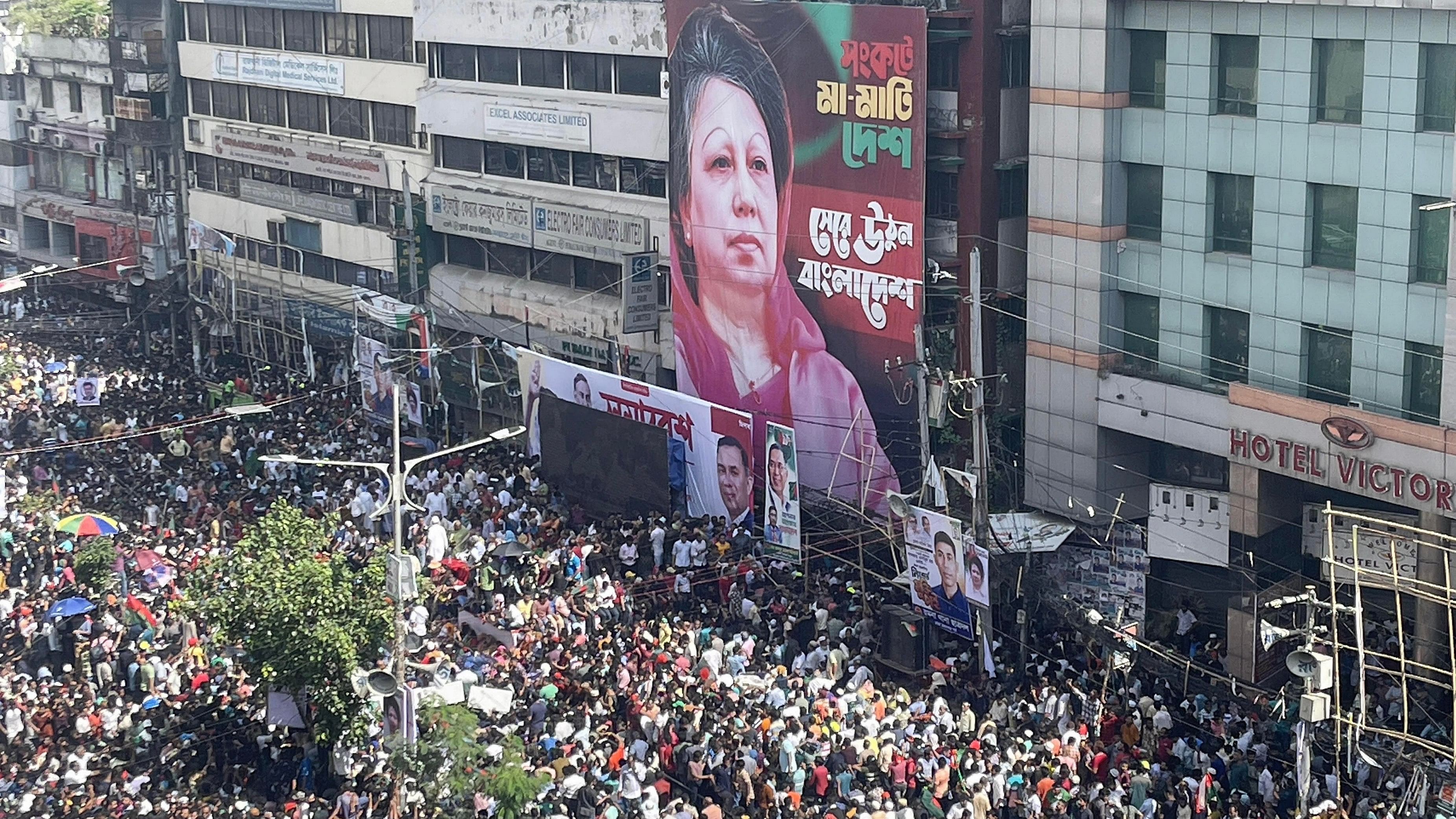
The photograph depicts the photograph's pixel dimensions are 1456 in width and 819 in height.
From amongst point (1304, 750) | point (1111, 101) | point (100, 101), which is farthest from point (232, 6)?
point (1304, 750)

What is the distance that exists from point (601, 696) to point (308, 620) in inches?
180

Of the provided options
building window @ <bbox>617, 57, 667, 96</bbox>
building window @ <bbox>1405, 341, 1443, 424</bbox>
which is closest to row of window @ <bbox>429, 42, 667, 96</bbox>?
building window @ <bbox>617, 57, 667, 96</bbox>

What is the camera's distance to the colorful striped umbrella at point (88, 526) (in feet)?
135

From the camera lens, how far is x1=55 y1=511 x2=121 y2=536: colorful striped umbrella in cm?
4112

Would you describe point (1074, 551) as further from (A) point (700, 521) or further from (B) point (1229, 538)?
(A) point (700, 521)

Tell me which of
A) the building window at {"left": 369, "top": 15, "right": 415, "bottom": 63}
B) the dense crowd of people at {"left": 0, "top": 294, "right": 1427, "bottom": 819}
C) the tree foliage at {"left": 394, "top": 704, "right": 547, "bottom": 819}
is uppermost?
the building window at {"left": 369, "top": 15, "right": 415, "bottom": 63}

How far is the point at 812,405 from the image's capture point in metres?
44.7

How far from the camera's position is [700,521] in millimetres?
42562

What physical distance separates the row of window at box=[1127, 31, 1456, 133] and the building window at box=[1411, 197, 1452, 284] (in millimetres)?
1288

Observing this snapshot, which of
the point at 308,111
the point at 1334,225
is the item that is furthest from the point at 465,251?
the point at 1334,225

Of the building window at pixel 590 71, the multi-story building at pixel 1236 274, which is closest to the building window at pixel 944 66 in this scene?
the multi-story building at pixel 1236 274

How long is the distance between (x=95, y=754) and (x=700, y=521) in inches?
525

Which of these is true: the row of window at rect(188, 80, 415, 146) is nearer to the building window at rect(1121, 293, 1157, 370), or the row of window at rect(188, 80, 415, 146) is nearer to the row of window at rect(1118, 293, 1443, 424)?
the building window at rect(1121, 293, 1157, 370)

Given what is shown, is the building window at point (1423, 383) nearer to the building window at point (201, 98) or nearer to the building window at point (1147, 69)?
the building window at point (1147, 69)
